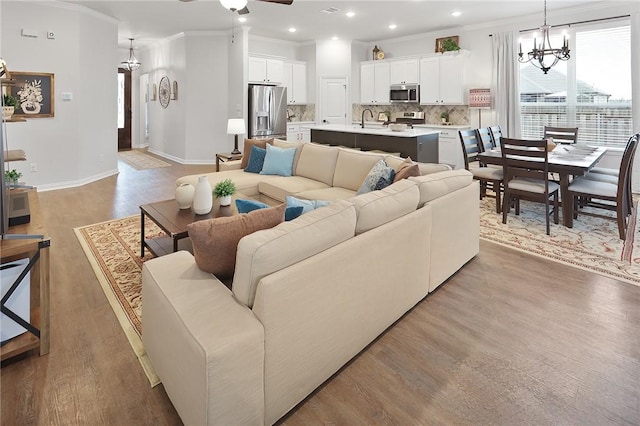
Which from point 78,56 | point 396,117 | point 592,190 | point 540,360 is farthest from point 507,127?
point 78,56

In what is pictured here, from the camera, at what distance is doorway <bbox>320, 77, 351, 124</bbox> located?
9.13 meters

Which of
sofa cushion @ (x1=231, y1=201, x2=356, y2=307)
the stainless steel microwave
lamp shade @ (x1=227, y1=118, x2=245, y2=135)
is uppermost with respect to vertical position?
the stainless steel microwave

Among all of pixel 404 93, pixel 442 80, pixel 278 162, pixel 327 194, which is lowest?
pixel 327 194

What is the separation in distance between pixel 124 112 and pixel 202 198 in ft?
33.5

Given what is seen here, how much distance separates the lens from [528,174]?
14.0ft

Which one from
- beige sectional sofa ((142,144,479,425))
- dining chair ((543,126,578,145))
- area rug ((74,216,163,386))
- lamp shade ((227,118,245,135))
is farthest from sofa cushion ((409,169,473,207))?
lamp shade ((227,118,245,135))

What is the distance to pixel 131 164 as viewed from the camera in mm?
8938

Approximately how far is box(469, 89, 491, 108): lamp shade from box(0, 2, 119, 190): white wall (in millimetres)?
6638

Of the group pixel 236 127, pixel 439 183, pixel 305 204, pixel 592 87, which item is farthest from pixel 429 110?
pixel 305 204

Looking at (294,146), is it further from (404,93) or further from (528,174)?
(404,93)

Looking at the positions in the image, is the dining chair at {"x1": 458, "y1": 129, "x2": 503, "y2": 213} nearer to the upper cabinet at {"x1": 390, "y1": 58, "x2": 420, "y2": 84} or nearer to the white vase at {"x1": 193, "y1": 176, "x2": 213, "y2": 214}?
the upper cabinet at {"x1": 390, "y1": 58, "x2": 420, "y2": 84}

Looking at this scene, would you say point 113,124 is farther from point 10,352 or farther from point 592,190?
point 592,190

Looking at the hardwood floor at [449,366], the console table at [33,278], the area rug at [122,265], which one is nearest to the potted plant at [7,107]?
the area rug at [122,265]

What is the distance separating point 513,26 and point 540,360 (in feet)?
22.4
